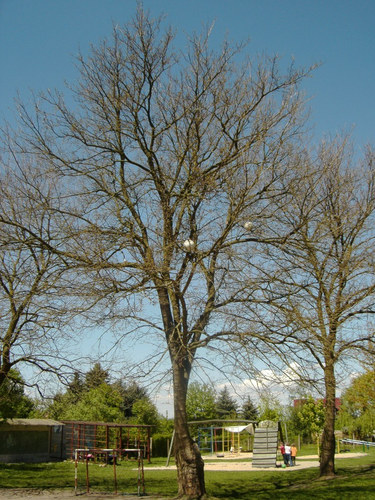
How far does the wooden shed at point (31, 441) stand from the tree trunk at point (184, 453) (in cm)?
1982

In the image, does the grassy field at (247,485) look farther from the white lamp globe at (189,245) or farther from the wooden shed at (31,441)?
the wooden shed at (31,441)

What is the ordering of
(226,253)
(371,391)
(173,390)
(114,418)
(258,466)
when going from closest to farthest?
(226,253)
(173,390)
(258,466)
(371,391)
(114,418)

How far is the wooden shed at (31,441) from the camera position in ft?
90.6

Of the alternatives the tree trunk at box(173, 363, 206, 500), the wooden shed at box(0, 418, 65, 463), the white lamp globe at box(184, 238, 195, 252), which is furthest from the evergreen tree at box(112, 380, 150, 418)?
the wooden shed at box(0, 418, 65, 463)

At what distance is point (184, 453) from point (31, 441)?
22.4 m

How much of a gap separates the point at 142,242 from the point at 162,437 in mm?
33638

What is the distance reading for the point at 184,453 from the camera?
9648 mm

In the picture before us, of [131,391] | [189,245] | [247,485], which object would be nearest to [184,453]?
[131,391]

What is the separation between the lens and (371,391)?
1146 inches

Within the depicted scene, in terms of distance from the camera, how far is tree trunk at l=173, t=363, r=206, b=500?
9523 millimetres

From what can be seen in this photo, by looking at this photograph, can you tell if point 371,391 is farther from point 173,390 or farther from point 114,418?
point 173,390

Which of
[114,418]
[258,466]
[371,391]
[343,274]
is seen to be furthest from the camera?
[114,418]

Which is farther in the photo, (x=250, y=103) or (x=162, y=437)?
(x=162, y=437)

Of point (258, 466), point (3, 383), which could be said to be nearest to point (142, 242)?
point (3, 383)
